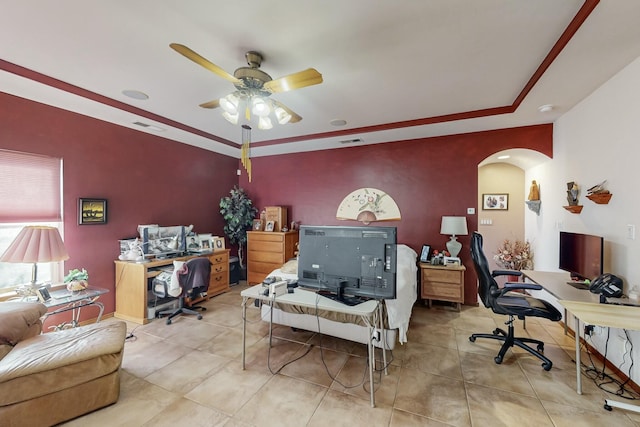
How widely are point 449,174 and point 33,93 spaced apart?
5.26 metres

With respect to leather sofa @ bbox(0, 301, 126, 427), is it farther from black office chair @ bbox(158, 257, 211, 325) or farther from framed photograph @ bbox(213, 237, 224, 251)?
framed photograph @ bbox(213, 237, 224, 251)

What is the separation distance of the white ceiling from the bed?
205 cm

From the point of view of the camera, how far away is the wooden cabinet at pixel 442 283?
3.68 meters

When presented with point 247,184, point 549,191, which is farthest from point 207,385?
point 549,191

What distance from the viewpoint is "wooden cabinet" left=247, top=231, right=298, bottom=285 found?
472cm

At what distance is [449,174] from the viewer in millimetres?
4098

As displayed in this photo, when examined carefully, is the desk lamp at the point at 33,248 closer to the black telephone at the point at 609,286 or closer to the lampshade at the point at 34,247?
the lampshade at the point at 34,247

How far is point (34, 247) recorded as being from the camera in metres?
2.31

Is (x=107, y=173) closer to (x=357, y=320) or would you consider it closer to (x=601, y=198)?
(x=357, y=320)

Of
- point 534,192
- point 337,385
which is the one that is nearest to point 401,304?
point 337,385

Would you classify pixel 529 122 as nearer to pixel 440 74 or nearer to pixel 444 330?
pixel 440 74

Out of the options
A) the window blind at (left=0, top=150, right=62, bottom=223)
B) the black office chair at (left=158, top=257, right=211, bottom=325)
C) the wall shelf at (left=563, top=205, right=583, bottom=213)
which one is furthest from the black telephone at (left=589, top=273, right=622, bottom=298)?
the window blind at (left=0, top=150, right=62, bottom=223)

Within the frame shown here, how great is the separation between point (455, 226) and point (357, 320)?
225 cm

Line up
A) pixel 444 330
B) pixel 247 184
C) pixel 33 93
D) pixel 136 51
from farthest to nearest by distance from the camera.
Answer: pixel 247 184, pixel 444 330, pixel 33 93, pixel 136 51
